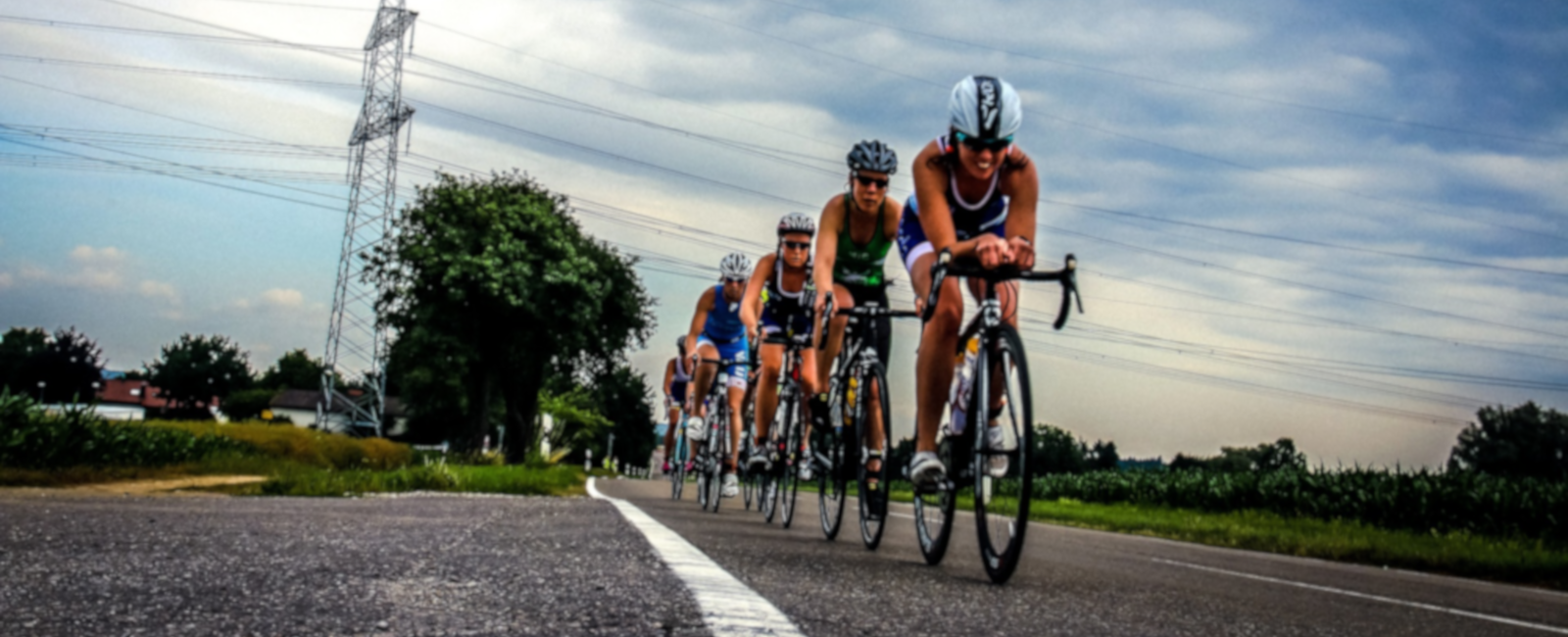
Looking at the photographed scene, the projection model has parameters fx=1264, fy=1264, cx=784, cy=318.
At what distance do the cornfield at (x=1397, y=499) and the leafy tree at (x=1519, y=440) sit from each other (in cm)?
7745

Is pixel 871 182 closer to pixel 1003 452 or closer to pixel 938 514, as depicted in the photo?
pixel 938 514

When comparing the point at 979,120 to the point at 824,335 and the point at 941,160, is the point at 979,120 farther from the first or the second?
the point at 824,335

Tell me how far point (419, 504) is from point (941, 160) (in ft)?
16.4

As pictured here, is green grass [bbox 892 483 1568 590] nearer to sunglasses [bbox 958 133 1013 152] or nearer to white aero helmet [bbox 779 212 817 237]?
white aero helmet [bbox 779 212 817 237]

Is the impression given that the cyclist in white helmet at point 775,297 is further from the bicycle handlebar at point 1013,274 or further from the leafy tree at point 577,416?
the leafy tree at point 577,416

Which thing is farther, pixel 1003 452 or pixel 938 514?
pixel 938 514

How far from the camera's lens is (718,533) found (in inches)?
270

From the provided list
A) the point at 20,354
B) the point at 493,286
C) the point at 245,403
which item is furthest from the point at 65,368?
the point at 493,286

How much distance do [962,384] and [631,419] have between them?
130227mm

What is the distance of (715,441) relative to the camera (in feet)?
39.9

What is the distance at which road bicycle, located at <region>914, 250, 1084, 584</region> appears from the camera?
15.4ft

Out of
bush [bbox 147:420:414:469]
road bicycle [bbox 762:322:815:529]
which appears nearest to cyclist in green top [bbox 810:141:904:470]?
road bicycle [bbox 762:322:815:529]

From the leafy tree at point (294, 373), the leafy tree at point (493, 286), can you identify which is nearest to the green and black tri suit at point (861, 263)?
the leafy tree at point (493, 286)

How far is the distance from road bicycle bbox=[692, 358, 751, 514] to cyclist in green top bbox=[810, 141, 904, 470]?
3.07 meters
